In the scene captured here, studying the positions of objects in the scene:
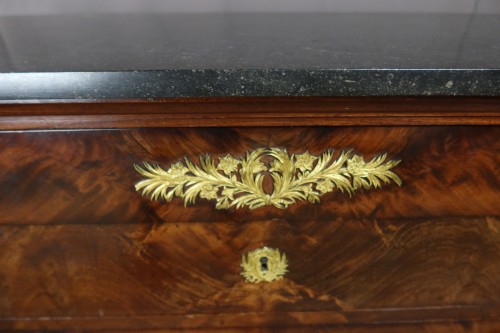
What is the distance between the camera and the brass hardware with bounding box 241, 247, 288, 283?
0.57 meters

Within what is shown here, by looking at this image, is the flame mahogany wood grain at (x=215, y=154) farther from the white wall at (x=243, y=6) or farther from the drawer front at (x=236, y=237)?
the white wall at (x=243, y=6)

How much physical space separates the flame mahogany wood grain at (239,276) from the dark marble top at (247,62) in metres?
0.18

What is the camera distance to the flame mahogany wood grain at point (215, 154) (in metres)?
0.49

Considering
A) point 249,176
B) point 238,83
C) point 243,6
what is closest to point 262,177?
point 249,176

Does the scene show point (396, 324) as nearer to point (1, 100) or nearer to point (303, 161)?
point (303, 161)

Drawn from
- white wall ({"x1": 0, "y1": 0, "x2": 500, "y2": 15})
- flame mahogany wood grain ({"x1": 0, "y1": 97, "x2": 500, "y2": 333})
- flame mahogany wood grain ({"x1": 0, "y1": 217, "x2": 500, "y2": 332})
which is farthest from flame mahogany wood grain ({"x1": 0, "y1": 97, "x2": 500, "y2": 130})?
white wall ({"x1": 0, "y1": 0, "x2": 500, "y2": 15})

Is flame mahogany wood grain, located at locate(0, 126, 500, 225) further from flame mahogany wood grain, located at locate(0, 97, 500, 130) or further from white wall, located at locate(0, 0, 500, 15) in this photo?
white wall, located at locate(0, 0, 500, 15)

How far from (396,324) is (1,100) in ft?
1.78

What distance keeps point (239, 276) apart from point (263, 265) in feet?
0.11

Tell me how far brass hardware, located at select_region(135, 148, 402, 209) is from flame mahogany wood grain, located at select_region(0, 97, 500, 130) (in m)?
0.04

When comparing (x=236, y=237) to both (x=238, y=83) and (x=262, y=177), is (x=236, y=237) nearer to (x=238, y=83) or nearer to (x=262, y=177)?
(x=262, y=177)

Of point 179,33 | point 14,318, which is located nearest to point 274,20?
point 179,33

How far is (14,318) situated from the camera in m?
0.60

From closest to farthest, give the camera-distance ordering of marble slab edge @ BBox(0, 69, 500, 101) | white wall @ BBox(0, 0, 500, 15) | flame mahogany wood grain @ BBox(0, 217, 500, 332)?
marble slab edge @ BBox(0, 69, 500, 101) → flame mahogany wood grain @ BBox(0, 217, 500, 332) → white wall @ BBox(0, 0, 500, 15)
